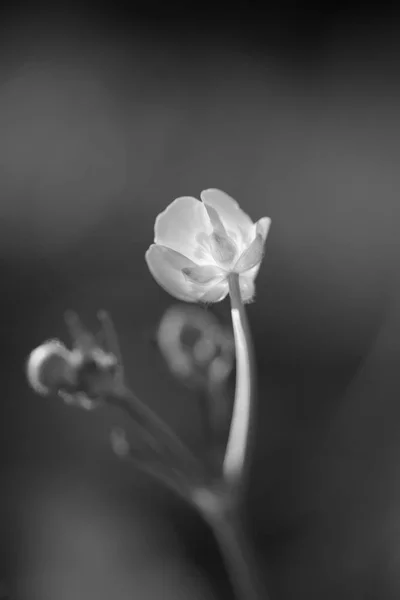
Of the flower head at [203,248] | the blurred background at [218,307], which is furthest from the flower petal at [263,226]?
the blurred background at [218,307]

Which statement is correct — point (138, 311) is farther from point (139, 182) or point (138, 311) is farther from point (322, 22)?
point (322, 22)

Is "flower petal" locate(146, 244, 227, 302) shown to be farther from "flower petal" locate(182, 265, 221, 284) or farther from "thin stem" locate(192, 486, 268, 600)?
"thin stem" locate(192, 486, 268, 600)

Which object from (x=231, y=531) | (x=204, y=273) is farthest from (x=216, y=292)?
(x=231, y=531)

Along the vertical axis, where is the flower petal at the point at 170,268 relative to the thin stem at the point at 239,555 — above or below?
above

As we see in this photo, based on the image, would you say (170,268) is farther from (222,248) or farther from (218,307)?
(218,307)

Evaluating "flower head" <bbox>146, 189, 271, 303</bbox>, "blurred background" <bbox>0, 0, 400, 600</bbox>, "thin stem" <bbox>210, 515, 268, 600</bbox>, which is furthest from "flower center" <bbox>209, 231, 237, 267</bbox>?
"thin stem" <bbox>210, 515, 268, 600</bbox>

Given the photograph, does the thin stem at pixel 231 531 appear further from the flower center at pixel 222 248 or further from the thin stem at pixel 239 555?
the flower center at pixel 222 248

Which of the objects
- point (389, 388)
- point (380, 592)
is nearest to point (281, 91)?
point (389, 388)
